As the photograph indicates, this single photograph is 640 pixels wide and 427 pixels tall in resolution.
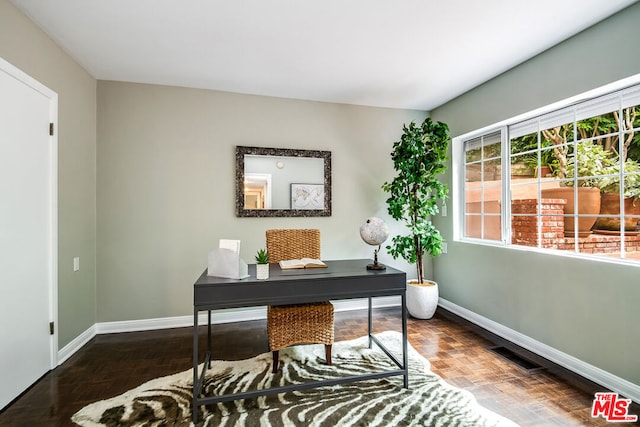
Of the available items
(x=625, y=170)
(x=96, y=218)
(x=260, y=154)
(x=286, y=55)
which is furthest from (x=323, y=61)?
(x=96, y=218)

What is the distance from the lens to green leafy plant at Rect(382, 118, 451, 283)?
10.8ft

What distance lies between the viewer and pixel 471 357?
2547 millimetres

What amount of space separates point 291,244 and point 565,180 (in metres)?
2.39

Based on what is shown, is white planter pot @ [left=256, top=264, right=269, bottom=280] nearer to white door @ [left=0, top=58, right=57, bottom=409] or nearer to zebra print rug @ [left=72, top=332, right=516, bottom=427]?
zebra print rug @ [left=72, top=332, right=516, bottom=427]

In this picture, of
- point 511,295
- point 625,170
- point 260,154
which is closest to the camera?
point 625,170

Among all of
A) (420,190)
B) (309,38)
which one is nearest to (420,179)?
(420,190)

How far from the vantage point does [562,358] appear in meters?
2.42

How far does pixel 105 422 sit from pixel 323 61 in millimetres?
3056

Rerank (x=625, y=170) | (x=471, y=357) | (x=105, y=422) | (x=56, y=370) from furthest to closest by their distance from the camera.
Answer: (x=471, y=357)
(x=56, y=370)
(x=625, y=170)
(x=105, y=422)

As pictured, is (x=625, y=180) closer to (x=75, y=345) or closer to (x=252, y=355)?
(x=252, y=355)

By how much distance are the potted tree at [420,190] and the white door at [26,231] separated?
3.06 meters

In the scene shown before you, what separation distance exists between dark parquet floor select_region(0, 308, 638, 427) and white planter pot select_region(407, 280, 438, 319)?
0.10 meters

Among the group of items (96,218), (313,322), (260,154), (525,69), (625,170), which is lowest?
(313,322)

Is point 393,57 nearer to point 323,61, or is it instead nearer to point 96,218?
point 323,61
